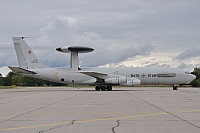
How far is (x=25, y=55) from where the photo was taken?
47.1 metres

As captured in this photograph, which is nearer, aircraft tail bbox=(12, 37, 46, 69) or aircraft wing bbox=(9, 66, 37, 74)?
aircraft wing bbox=(9, 66, 37, 74)

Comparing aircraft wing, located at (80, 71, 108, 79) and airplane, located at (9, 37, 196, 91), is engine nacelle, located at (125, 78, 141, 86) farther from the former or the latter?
aircraft wing, located at (80, 71, 108, 79)

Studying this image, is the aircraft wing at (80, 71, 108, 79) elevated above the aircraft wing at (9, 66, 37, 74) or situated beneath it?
situated beneath

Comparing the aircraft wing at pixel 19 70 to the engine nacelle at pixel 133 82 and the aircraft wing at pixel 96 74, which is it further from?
the engine nacelle at pixel 133 82

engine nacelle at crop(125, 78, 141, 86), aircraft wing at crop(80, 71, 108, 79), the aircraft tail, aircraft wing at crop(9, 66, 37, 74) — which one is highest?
the aircraft tail

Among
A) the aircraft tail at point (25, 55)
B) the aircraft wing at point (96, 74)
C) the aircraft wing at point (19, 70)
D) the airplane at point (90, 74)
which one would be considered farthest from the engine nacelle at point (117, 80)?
the aircraft wing at point (19, 70)

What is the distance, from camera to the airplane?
153 ft

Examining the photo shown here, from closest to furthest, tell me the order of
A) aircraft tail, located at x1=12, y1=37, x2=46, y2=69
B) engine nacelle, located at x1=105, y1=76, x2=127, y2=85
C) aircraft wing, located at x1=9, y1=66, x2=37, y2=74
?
aircraft wing, located at x1=9, y1=66, x2=37, y2=74
engine nacelle, located at x1=105, y1=76, x2=127, y2=85
aircraft tail, located at x1=12, y1=37, x2=46, y2=69

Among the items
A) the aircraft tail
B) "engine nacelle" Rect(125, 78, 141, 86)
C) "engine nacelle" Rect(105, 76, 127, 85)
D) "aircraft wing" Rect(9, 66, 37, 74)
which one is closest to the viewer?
"aircraft wing" Rect(9, 66, 37, 74)

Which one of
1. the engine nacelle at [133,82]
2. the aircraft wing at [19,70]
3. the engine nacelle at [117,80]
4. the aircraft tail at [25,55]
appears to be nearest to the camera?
the aircraft wing at [19,70]

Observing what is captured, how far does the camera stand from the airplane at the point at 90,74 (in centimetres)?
4662

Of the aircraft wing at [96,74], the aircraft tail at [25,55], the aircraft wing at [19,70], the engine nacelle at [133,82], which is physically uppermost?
the aircraft tail at [25,55]

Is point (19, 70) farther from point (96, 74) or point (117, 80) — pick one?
point (117, 80)

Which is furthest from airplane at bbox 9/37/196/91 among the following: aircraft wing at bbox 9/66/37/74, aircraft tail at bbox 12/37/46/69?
aircraft wing at bbox 9/66/37/74
